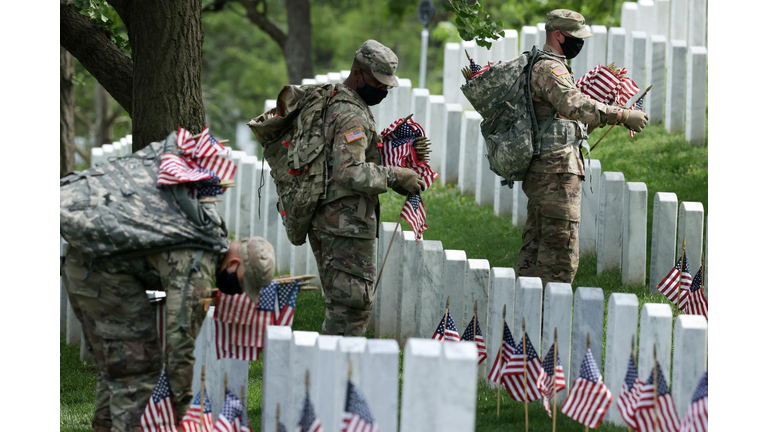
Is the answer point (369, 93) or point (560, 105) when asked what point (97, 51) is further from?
point (560, 105)

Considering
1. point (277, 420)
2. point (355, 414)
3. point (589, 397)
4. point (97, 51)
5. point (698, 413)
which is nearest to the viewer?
point (355, 414)

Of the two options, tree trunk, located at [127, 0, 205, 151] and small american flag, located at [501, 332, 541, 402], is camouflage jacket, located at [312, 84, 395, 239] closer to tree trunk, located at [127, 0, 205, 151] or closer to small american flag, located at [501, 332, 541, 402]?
small american flag, located at [501, 332, 541, 402]

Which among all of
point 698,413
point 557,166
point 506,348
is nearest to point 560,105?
point 557,166

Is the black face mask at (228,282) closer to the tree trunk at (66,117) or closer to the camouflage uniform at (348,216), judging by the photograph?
the camouflage uniform at (348,216)

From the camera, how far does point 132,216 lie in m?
4.95

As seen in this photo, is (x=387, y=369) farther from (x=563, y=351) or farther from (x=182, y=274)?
(x=563, y=351)

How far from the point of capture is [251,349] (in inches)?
209

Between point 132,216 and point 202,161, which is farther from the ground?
point 202,161

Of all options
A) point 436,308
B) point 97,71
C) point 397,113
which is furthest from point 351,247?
point 397,113

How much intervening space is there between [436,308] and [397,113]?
4.44 m

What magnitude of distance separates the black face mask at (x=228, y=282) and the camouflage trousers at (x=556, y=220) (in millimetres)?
2803

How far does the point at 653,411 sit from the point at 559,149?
267cm

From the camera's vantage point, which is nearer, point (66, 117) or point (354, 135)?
point (354, 135)

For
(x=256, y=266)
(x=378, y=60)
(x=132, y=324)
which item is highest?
(x=378, y=60)
